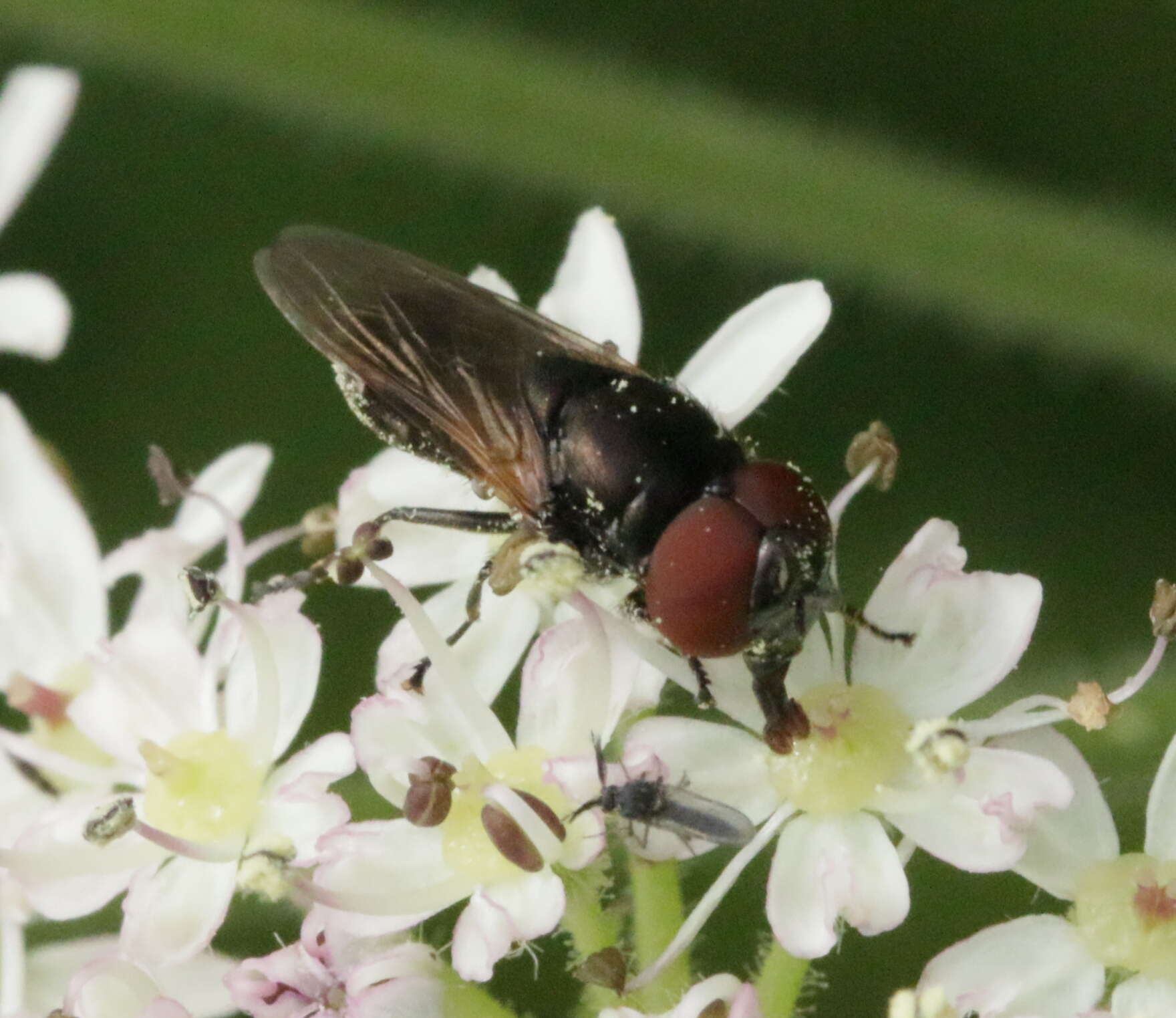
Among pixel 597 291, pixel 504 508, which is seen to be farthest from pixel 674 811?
pixel 597 291

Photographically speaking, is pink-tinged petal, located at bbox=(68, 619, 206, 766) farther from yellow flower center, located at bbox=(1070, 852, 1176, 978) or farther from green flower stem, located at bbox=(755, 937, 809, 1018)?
yellow flower center, located at bbox=(1070, 852, 1176, 978)

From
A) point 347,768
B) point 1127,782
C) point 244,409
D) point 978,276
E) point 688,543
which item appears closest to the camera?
point 688,543

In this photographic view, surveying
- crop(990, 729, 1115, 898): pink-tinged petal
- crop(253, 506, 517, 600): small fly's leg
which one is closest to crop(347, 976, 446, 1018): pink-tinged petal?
crop(253, 506, 517, 600): small fly's leg

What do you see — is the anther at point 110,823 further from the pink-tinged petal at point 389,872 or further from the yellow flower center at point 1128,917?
the yellow flower center at point 1128,917

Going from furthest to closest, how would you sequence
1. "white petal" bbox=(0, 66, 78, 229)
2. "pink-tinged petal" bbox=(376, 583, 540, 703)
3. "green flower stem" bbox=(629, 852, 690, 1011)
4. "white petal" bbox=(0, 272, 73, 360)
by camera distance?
"white petal" bbox=(0, 66, 78, 229) < "white petal" bbox=(0, 272, 73, 360) < "pink-tinged petal" bbox=(376, 583, 540, 703) < "green flower stem" bbox=(629, 852, 690, 1011)

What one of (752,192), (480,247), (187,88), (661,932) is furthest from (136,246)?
(661,932)

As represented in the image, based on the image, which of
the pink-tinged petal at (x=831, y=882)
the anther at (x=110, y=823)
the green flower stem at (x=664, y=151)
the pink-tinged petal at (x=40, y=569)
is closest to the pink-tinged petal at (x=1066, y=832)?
the pink-tinged petal at (x=831, y=882)

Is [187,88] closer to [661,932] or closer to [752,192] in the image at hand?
[752,192]


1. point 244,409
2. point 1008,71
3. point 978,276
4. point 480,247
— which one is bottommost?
point 244,409
